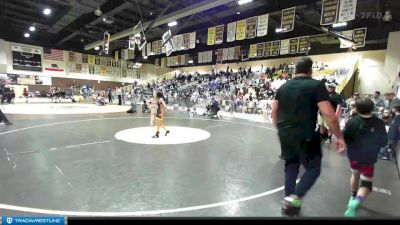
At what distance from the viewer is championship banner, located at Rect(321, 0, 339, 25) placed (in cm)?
950

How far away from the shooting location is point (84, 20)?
19406mm

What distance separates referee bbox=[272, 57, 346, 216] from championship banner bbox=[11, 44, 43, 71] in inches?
1271

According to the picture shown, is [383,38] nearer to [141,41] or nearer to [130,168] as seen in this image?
[141,41]

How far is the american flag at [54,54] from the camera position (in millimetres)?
28911

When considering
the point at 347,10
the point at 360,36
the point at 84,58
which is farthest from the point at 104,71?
the point at 347,10

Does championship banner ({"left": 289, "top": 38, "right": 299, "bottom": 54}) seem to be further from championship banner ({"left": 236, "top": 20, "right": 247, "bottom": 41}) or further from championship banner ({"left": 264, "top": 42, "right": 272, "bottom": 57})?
championship banner ({"left": 236, "top": 20, "right": 247, "bottom": 41})

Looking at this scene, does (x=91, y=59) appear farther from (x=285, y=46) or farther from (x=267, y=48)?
(x=285, y=46)

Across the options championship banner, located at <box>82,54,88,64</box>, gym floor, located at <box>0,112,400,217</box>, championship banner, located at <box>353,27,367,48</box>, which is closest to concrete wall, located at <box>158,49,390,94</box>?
championship banner, located at <box>353,27,367,48</box>

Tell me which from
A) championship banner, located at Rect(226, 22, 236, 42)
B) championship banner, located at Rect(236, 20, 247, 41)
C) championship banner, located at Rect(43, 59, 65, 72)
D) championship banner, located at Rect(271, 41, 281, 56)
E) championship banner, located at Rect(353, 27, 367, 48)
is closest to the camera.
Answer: championship banner, located at Rect(236, 20, 247, 41)

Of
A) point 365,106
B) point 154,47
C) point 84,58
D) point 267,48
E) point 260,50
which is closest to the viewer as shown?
point 365,106

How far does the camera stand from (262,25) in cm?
1241

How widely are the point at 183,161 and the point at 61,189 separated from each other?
220 cm

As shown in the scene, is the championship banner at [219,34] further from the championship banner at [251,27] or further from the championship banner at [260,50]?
the championship banner at [260,50]

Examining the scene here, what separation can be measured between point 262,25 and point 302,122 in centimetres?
1108
